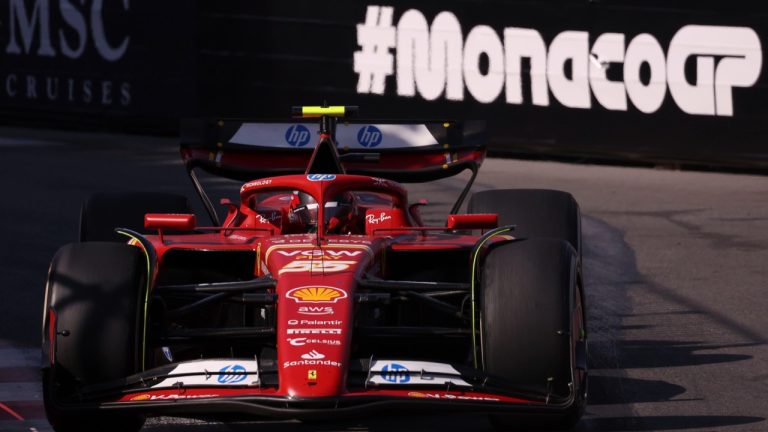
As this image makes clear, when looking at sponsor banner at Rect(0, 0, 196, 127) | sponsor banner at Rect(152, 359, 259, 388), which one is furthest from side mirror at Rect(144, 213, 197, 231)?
sponsor banner at Rect(0, 0, 196, 127)

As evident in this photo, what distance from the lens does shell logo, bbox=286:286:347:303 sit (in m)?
6.17

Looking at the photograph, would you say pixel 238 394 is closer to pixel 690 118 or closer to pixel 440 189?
pixel 440 189

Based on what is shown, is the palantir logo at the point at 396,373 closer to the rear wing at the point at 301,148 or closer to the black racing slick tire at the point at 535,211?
the black racing slick tire at the point at 535,211

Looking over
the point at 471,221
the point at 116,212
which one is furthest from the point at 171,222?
the point at 116,212

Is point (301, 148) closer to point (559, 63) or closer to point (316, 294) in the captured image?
point (316, 294)

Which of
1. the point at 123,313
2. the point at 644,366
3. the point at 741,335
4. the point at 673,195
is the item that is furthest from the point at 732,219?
the point at 123,313

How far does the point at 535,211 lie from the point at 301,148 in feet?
4.45

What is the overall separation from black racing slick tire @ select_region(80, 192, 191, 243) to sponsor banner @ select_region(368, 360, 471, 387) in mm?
2607

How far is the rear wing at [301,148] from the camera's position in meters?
8.70

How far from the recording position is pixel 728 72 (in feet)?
48.4

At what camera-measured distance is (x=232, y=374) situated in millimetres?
5855

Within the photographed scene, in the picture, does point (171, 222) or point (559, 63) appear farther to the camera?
point (559, 63)

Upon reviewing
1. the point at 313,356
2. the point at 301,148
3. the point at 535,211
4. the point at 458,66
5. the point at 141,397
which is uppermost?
the point at 458,66

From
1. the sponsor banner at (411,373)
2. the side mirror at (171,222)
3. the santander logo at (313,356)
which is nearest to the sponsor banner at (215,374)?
the santander logo at (313,356)
